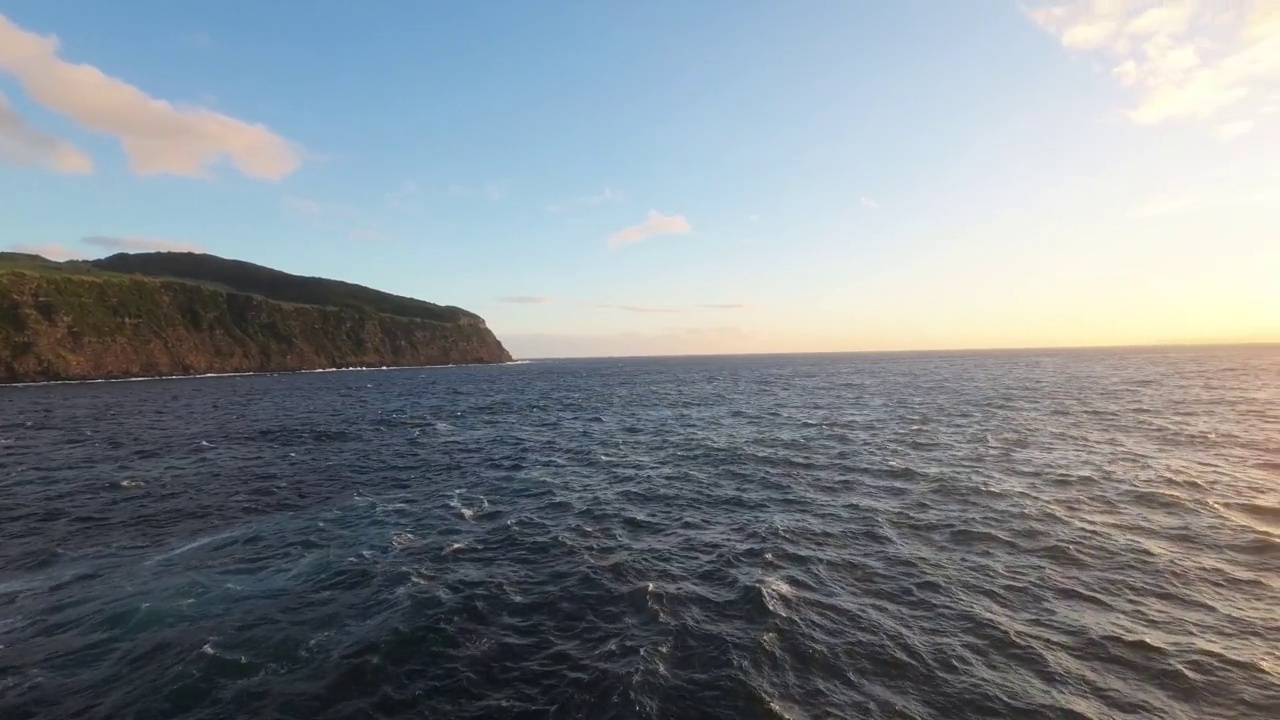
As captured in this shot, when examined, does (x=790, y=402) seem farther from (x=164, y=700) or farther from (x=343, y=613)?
(x=164, y=700)

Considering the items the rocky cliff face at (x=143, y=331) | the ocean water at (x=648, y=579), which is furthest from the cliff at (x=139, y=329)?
the ocean water at (x=648, y=579)

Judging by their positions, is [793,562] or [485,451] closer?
[793,562]

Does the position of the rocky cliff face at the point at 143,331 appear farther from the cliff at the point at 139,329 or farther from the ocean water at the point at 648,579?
the ocean water at the point at 648,579

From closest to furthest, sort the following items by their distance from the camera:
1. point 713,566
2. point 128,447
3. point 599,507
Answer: point 713,566 < point 599,507 < point 128,447

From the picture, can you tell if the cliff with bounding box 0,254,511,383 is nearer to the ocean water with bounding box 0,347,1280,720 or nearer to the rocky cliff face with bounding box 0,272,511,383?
the rocky cliff face with bounding box 0,272,511,383

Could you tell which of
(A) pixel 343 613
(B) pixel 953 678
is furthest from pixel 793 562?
(A) pixel 343 613

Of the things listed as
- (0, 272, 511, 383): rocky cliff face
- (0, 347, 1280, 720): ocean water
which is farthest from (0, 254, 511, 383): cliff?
(0, 347, 1280, 720): ocean water
